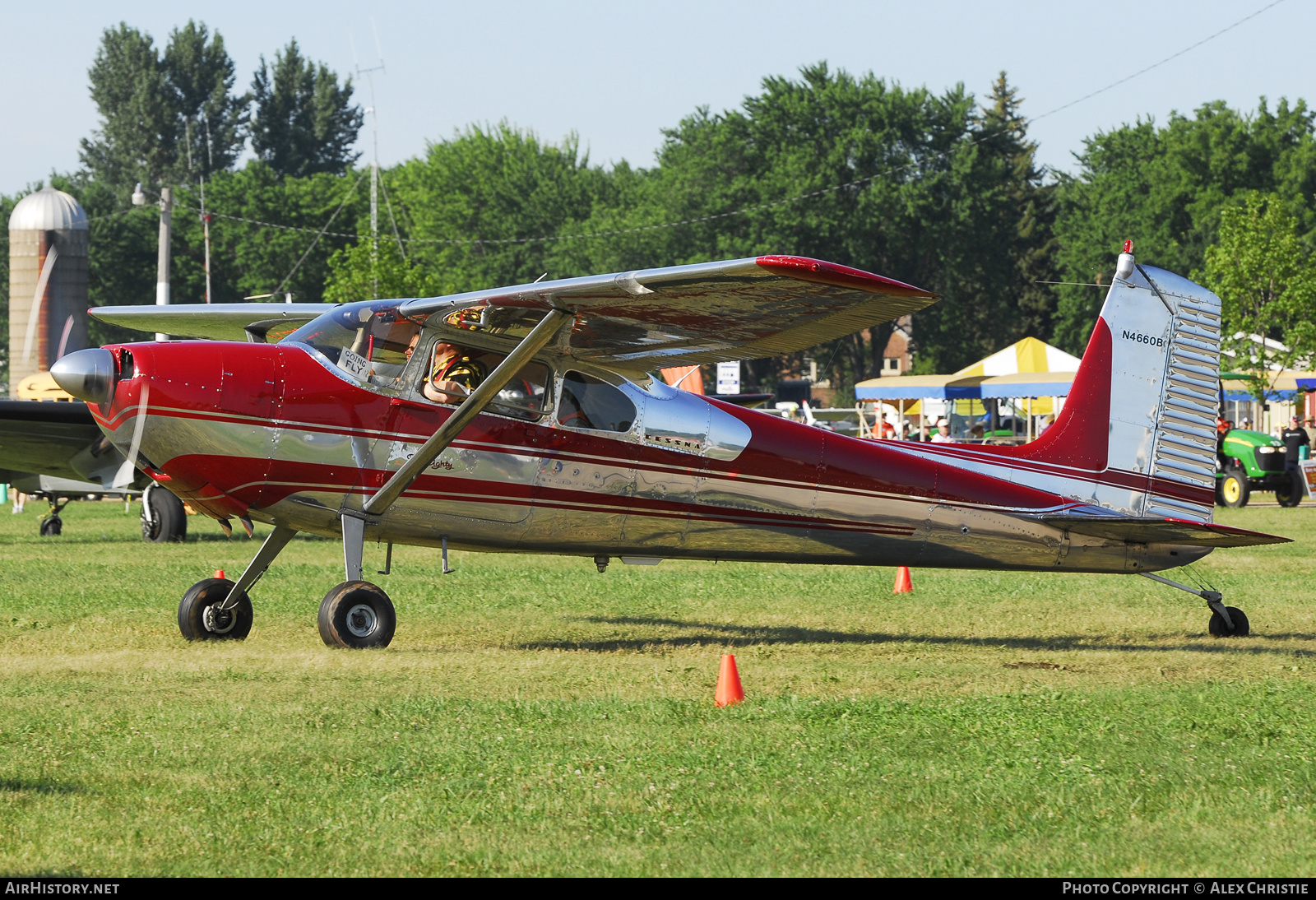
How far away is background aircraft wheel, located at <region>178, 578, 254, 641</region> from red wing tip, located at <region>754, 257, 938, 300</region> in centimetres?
514

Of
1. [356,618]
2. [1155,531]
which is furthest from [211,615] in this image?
[1155,531]

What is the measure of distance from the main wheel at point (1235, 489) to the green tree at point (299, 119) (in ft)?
354

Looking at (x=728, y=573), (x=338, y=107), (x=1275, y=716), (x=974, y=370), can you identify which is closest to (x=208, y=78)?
(x=338, y=107)

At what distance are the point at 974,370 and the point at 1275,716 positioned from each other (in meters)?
37.1

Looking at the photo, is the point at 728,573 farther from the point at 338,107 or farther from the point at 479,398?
the point at 338,107

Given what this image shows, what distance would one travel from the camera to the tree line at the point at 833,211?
8031 centimetres

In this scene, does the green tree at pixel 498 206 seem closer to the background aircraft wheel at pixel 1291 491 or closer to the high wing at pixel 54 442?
the background aircraft wheel at pixel 1291 491

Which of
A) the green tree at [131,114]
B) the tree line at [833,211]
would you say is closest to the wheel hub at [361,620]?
the tree line at [833,211]

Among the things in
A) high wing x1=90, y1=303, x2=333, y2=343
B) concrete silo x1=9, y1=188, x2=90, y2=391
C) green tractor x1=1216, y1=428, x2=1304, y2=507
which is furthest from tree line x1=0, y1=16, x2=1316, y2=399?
high wing x1=90, y1=303, x2=333, y2=343

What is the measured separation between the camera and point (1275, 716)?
7566mm

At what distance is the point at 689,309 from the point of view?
30.8 feet

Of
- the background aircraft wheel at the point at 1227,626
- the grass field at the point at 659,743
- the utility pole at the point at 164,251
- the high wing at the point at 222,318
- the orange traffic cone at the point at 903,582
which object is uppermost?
the utility pole at the point at 164,251

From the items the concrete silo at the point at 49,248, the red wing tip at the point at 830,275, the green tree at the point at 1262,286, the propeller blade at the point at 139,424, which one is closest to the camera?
the red wing tip at the point at 830,275

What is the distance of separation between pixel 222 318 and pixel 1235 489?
2389 cm
